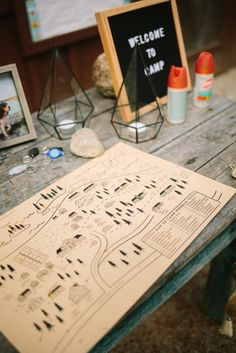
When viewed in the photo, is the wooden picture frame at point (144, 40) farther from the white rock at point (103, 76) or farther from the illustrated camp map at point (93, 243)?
the illustrated camp map at point (93, 243)

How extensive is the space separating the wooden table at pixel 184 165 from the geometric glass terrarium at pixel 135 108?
30mm

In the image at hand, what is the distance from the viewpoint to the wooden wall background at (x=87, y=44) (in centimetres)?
156

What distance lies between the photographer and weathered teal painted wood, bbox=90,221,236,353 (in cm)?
55

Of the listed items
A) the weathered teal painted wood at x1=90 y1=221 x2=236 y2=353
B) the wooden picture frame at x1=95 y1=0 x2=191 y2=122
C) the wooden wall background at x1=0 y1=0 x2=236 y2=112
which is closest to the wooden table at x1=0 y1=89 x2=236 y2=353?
the weathered teal painted wood at x1=90 y1=221 x2=236 y2=353

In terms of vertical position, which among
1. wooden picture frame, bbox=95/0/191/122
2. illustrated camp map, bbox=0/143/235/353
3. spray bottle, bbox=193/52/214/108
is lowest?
illustrated camp map, bbox=0/143/235/353

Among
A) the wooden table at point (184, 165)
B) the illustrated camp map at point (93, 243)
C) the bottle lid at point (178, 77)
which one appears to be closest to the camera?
the illustrated camp map at point (93, 243)

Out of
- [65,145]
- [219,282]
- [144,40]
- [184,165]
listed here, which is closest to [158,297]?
[184,165]

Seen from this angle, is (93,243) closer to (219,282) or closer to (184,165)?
(184,165)

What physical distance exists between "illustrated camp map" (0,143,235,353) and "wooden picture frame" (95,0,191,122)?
0.27m

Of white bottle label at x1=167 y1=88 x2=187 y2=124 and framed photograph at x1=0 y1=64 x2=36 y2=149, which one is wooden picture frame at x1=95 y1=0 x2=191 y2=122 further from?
framed photograph at x1=0 y1=64 x2=36 y2=149

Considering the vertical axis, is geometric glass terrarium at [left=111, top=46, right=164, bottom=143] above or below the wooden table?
above

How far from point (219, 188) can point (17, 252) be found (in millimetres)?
465

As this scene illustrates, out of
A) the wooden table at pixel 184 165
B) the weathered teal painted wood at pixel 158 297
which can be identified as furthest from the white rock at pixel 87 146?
the weathered teal painted wood at pixel 158 297

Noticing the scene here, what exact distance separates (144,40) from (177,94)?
0.71ft
